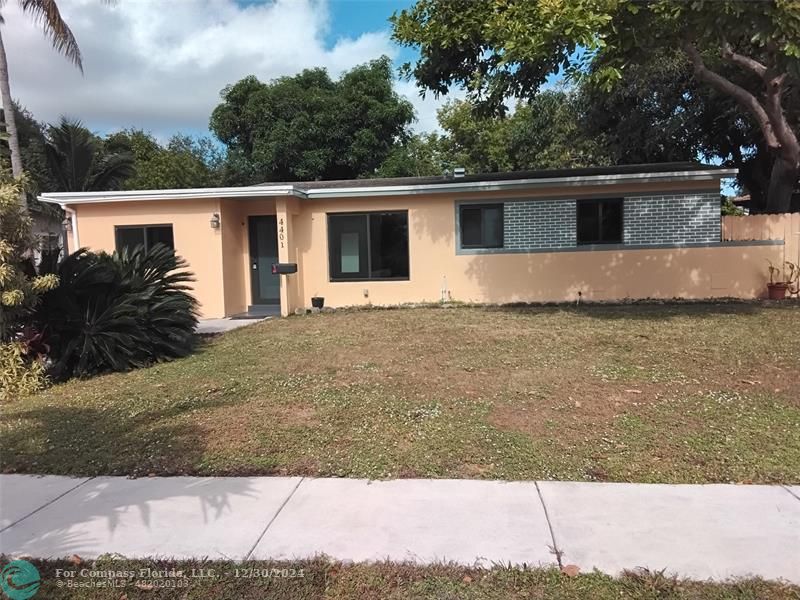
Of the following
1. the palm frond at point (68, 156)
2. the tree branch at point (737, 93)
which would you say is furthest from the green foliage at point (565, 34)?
the palm frond at point (68, 156)

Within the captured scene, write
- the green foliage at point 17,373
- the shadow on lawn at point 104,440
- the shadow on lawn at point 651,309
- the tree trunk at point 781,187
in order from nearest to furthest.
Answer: the shadow on lawn at point 104,440 → the green foliage at point 17,373 → the shadow on lawn at point 651,309 → the tree trunk at point 781,187

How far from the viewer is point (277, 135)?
2523 cm

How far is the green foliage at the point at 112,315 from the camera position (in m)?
8.12

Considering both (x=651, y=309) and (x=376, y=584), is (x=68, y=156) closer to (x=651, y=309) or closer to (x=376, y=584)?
(x=651, y=309)

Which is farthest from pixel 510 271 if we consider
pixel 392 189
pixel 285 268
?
pixel 285 268

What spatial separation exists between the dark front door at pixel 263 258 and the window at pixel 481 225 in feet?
15.4

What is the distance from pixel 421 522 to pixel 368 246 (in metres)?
10.8

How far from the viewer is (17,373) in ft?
24.5

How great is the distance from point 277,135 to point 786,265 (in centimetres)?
1950

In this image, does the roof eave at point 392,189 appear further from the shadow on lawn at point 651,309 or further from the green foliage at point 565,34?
the shadow on lawn at point 651,309

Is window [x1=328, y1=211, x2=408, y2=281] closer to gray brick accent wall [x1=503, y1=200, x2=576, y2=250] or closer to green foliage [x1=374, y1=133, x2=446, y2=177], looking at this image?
gray brick accent wall [x1=503, y1=200, x2=576, y2=250]

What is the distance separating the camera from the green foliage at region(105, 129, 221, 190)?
1107 inches

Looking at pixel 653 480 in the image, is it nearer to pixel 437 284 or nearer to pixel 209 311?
pixel 437 284

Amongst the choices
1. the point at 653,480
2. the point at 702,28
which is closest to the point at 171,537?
the point at 653,480
